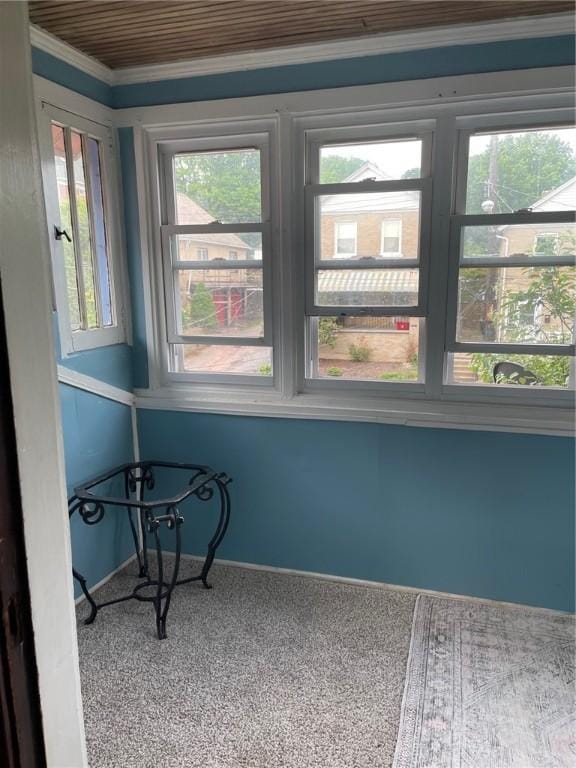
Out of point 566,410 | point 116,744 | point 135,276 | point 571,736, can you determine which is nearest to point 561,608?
point 571,736

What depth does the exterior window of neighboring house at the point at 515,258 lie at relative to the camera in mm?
A: 2139

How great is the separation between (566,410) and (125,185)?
2.31 meters

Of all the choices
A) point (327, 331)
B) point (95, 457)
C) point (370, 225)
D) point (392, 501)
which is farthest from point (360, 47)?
point (95, 457)

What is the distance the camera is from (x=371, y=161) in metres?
2.34

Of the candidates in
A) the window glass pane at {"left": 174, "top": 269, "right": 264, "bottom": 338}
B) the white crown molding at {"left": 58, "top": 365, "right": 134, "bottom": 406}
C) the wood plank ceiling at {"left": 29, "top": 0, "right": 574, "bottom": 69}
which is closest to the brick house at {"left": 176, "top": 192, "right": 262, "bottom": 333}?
the window glass pane at {"left": 174, "top": 269, "right": 264, "bottom": 338}

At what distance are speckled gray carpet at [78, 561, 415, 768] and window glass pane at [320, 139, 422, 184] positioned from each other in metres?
1.94

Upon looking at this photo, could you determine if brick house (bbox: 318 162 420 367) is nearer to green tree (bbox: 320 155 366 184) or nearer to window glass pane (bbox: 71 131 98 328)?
green tree (bbox: 320 155 366 184)

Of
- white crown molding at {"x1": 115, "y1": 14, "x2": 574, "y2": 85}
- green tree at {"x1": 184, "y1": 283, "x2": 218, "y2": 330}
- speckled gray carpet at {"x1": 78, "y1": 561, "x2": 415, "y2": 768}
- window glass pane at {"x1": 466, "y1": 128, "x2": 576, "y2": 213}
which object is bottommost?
speckled gray carpet at {"x1": 78, "y1": 561, "x2": 415, "y2": 768}

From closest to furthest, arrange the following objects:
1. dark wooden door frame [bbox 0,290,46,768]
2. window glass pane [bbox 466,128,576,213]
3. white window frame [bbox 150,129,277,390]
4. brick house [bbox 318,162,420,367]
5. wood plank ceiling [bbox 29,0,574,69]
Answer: dark wooden door frame [bbox 0,290,46,768], wood plank ceiling [bbox 29,0,574,69], window glass pane [bbox 466,128,576,213], brick house [bbox 318,162,420,367], white window frame [bbox 150,129,277,390]

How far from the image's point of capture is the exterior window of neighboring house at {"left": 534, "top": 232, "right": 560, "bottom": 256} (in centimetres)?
216

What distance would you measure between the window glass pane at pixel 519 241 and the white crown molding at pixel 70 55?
1.82m

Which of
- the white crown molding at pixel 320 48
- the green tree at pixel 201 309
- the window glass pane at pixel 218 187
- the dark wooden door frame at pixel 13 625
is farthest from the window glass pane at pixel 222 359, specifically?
the dark wooden door frame at pixel 13 625

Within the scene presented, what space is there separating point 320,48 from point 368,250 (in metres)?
0.86

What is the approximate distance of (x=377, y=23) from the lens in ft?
6.64
